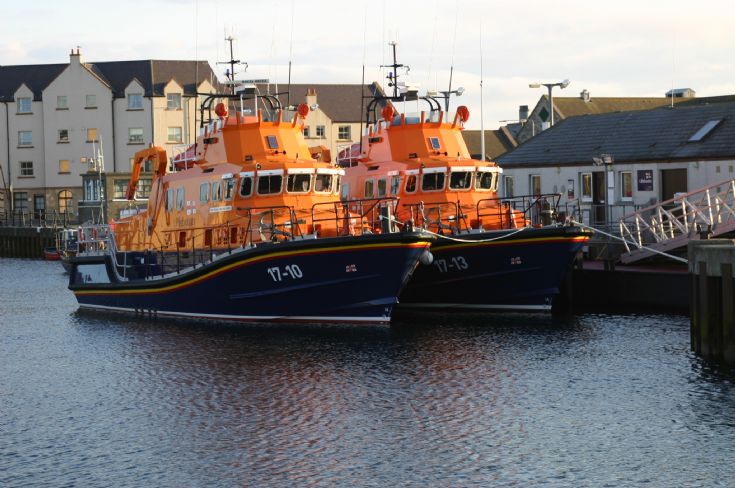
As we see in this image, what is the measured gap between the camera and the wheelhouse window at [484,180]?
1243 inches

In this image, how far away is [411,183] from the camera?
3136 cm

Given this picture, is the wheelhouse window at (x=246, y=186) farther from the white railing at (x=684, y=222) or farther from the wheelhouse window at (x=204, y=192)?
the white railing at (x=684, y=222)

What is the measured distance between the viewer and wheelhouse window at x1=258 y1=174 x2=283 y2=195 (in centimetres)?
2886

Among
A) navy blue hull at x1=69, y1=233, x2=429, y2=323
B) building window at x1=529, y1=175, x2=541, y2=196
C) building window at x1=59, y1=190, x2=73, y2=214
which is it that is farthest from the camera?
building window at x1=59, y1=190, x2=73, y2=214

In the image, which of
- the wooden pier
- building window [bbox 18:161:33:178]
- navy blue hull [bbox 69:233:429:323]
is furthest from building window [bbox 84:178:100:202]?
the wooden pier

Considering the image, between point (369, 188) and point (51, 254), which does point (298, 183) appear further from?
point (51, 254)

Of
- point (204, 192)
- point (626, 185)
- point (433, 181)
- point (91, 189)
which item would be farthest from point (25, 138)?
point (433, 181)

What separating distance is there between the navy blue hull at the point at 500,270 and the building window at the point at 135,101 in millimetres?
60496

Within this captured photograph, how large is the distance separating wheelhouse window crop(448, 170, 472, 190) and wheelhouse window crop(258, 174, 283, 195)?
4.98m

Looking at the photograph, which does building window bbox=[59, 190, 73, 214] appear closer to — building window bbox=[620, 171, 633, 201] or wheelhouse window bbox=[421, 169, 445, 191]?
building window bbox=[620, 171, 633, 201]

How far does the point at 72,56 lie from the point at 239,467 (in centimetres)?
7778

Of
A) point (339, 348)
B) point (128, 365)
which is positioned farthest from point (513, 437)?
point (128, 365)

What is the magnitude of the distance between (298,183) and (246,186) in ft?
4.29

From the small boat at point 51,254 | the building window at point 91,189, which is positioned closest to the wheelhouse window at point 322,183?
the small boat at point 51,254
